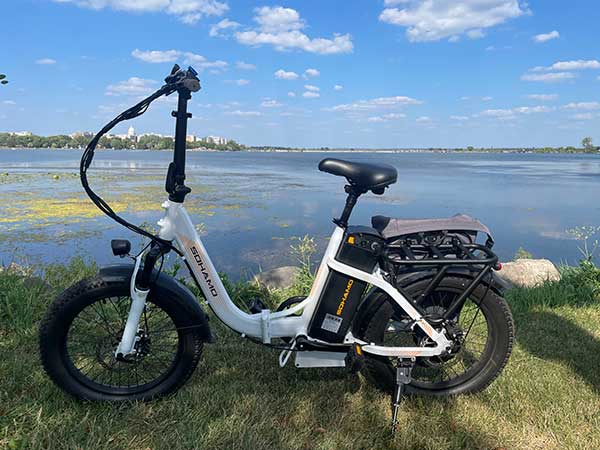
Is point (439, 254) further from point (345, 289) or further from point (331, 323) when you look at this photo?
Answer: point (331, 323)

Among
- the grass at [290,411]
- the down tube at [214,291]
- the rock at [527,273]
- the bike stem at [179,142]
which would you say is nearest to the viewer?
the grass at [290,411]

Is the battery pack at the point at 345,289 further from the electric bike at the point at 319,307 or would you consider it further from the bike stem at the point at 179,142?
the bike stem at the point at 179,142

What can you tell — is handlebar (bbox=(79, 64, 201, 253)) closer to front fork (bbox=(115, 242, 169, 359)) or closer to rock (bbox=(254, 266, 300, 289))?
front fork (bbox=(115, 242, 169, 359))

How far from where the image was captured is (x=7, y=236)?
913 cm

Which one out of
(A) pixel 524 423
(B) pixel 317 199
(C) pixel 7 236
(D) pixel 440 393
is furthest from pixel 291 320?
(B) pixel 317 199

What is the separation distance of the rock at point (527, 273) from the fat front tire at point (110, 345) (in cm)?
437

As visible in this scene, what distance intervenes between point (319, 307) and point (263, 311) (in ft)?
1.16

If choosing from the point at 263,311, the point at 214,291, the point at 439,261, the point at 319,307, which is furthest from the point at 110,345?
the point at 439,261

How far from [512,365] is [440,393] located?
70 centimetres

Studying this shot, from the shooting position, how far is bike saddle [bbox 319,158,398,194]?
7.95ft

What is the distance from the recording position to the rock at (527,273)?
5.69 meters

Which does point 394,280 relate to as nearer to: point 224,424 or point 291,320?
point 291,320

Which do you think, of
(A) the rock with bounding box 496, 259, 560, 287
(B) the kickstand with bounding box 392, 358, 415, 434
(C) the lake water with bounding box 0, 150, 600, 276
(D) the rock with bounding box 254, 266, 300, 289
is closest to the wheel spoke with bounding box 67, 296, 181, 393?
(B) the kickstand with bounding box 392, 358, 415, 434

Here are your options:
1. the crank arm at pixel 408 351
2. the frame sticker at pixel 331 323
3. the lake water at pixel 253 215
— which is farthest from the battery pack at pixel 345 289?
the lake water at pixel 253 215
